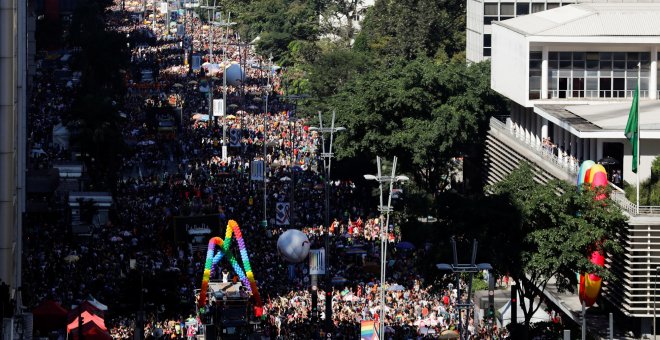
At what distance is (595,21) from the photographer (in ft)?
387

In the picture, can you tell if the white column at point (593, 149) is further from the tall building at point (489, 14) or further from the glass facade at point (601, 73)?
the tall building at point (489, 14)

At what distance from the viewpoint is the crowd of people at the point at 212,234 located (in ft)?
309

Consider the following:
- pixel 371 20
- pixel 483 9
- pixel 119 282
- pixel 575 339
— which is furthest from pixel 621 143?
pixel 371 20

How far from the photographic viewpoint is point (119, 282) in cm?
9888

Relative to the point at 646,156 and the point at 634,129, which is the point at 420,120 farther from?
the point at 634,129

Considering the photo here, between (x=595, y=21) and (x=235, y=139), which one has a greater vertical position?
(x=595, y=21)

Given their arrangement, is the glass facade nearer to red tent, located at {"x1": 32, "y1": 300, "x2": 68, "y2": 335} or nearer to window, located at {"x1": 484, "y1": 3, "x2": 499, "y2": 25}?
red tent, located at {"x1": 32, "y1": 300, "x2": 68, "y2": 335}

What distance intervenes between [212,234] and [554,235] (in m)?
26.4

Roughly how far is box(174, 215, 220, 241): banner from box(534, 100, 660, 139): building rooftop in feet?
62.0

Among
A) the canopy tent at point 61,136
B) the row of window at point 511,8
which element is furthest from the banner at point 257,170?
the row of window at point 511,8

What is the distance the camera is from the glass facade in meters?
116

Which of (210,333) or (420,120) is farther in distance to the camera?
(420,120)

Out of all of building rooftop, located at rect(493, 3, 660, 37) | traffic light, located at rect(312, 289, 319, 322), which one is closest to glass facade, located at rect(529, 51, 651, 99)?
building rooftop, located at rect(493, 3, 660, 37)

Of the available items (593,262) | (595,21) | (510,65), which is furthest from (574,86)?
(593,262)
